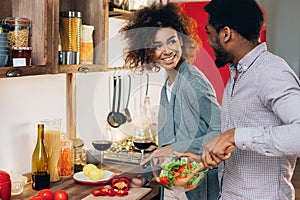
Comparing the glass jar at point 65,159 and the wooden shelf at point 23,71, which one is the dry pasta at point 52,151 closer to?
the glass jar at point 65,159

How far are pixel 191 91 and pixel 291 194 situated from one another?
68 centimetres

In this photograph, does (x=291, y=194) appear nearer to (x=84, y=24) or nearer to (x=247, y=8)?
(x=247, y=8)

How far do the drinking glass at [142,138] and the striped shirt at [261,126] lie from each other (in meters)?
0.72

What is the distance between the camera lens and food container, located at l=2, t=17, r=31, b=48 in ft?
5.27

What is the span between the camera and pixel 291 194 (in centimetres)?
171

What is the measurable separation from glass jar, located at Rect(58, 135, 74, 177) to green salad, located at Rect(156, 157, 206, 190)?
57 centimetres

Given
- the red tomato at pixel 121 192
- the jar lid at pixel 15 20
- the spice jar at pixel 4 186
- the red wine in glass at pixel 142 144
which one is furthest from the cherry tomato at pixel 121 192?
the jar lid at pixel 15 20

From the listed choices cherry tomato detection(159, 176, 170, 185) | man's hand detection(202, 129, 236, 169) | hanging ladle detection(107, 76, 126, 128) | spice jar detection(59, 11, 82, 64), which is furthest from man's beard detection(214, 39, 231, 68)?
hanging ladle detection(107, 76, 126, 128)

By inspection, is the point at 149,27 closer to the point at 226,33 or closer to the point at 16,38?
the point at 226,33

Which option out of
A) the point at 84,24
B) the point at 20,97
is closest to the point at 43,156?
the point at 20,97

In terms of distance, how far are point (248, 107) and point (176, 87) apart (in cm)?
66

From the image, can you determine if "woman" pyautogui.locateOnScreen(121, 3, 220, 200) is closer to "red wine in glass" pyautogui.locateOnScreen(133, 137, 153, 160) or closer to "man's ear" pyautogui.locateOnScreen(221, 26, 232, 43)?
"red wine in glass" pyautogui.locateOnScreen(133, 137, 153, 160)

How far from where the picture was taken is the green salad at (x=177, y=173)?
168cm

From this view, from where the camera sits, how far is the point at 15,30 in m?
1.62
